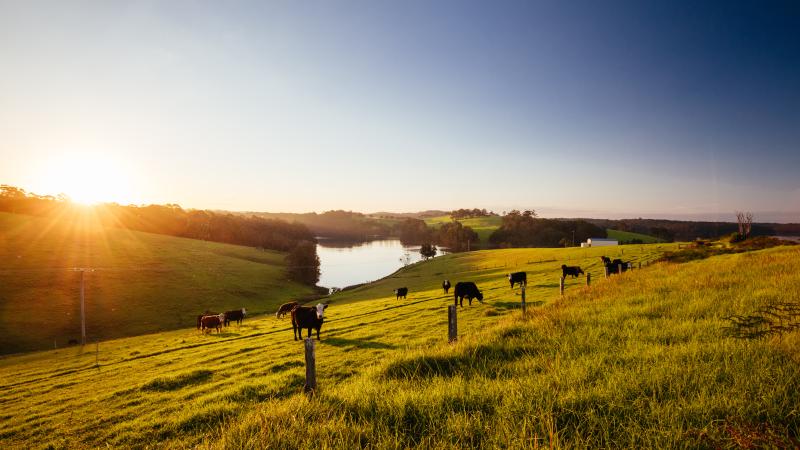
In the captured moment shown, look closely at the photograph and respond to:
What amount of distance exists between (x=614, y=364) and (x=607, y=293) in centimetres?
905

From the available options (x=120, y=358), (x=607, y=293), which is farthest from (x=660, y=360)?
(x=120, y=358)

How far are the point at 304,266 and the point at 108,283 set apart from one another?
42528 mm

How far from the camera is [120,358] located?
22859mm

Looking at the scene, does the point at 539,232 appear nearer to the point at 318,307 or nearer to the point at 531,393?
the point at 318,307

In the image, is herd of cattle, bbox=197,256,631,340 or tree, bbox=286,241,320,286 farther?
tree, bbox=286,241,320,286

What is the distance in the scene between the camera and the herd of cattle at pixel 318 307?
20266mm

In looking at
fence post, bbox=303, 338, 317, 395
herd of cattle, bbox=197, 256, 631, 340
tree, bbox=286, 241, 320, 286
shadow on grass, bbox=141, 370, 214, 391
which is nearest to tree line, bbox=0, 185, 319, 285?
tree, bbox=286, 241, 320, 286

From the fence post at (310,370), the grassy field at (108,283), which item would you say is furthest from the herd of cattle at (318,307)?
the grassy field at (108,283)

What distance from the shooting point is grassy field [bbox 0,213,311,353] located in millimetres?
39250

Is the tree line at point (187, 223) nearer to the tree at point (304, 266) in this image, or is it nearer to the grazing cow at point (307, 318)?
the tree at point (304, 266)

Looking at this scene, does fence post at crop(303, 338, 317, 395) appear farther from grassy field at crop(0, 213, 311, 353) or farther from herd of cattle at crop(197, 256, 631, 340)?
grassy field at crop(0, 213, 311, 353)

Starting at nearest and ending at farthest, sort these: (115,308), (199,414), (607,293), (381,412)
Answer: (381,412) → (199,414) → (607,293) → (115,308)

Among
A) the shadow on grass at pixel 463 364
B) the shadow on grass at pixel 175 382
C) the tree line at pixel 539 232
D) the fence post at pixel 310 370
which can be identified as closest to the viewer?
the shadow on grass at pixel 463 364

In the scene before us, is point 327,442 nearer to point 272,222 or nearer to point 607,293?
point 607,293
